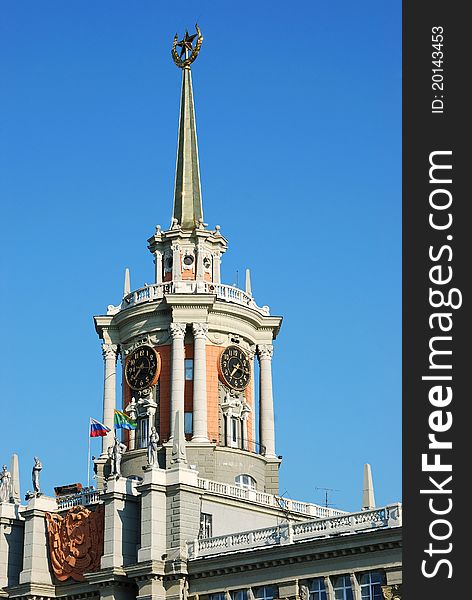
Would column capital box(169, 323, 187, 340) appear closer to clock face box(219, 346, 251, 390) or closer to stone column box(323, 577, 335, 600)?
clock face box(219, 346, 251, 390)

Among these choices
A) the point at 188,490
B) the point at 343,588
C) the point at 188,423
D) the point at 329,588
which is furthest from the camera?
the point at 188,423

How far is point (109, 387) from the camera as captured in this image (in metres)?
85.2

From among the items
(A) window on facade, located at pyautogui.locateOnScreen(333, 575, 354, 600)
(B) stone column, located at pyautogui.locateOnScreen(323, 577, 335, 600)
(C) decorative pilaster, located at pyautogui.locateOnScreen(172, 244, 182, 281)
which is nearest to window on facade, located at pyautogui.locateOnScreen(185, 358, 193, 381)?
(C) decorative pilaster, located at pyautogui.locateOnScreen(172, 244, 182, 281)

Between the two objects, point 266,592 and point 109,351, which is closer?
point 266,592

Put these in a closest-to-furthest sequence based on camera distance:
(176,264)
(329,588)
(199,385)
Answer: (329,588) → (199,385) → (176,264)

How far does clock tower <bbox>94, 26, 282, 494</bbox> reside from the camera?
80.4 metres

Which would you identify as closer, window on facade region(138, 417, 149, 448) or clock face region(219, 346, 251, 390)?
window on facade region(138, 417, 149, 448)

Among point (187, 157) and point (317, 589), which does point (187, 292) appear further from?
point (317, 589)

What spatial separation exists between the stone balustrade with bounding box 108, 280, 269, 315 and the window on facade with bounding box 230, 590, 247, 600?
23148mm

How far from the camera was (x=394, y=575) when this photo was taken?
191ft

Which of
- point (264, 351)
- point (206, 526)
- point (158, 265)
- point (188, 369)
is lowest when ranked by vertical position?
point (206, 526)

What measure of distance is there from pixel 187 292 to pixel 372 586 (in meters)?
29.0

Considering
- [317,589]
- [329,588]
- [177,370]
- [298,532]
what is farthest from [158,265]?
[329,588]

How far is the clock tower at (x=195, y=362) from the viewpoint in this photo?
264ft
